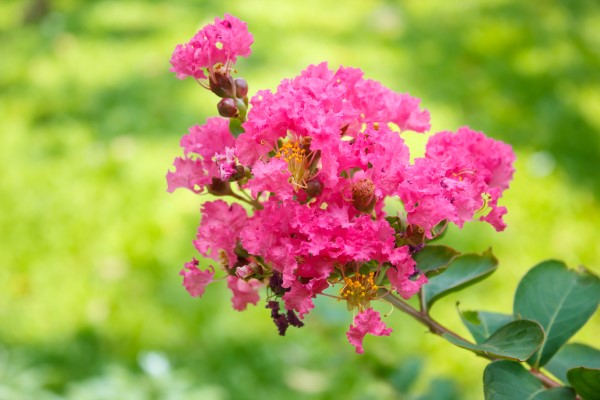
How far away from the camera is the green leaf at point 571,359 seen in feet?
3.72

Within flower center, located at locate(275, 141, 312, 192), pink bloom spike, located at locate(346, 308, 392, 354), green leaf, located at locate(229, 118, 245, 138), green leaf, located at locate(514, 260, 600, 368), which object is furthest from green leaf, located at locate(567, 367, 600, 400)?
green leaf, located at locate(229, 118, 245, 138)

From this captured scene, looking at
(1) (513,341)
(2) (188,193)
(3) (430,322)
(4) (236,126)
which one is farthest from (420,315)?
(2) (188,193)

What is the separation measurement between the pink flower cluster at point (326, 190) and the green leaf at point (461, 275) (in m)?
0.17

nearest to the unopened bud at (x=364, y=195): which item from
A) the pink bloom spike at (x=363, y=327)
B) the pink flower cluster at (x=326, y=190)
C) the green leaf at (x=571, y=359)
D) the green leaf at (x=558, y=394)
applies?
the pink flower cluster at (x=326, y=190)

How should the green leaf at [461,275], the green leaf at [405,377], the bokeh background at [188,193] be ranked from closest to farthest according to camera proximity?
1. the green leaf at [461,275]
2. the green leaf at [405,377]
3. the bokeh background at [188,193]

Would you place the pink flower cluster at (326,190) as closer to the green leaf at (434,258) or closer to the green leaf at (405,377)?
the green leaf at (434,258)

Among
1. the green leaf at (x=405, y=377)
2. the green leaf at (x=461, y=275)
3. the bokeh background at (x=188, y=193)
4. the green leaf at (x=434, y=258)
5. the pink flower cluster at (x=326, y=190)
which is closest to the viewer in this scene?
the pink flower cluster at (x=326, y=190)

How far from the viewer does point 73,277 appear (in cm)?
273

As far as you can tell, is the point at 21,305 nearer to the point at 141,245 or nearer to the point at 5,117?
the point at 141,245

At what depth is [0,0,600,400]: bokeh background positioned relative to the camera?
2441 mm

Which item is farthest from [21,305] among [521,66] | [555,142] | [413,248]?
[521,66]

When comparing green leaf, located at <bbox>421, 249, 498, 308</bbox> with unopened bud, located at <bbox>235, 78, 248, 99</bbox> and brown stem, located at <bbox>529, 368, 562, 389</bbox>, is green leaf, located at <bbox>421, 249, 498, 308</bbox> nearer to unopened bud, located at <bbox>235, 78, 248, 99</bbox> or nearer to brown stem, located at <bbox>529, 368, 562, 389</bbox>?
brown stem, located at <bbox>529, 368, 562, 389</bbox>

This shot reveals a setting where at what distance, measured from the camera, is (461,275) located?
1.14 m

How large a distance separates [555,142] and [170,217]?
1.72m
